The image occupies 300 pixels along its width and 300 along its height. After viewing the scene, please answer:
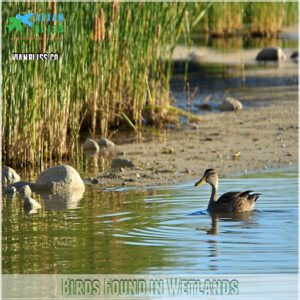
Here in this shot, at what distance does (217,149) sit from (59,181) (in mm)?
3033

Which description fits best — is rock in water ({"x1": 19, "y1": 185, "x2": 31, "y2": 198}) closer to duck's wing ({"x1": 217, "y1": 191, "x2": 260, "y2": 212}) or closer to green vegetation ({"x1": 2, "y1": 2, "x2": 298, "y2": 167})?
green vegetation ({"x1": 2, "y1": 2, "x2": 298, "y2": 167})

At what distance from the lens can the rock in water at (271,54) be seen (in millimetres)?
23109

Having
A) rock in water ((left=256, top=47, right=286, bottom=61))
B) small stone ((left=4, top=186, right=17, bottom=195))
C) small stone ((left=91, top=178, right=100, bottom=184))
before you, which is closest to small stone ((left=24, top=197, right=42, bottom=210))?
small stone ((left=4, top=186, right=17, bottom=195))

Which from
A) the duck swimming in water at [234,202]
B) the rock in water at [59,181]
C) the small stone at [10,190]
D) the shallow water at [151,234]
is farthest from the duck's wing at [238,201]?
the small stone at [10,190]

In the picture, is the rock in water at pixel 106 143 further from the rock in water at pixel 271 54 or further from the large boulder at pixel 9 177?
the rock in water at pixel 271 54

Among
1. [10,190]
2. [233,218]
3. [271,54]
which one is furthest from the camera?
[271,54]

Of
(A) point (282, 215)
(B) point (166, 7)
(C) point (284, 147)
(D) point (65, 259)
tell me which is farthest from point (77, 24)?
(D) point (65, 259)

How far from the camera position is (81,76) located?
12.7 metres

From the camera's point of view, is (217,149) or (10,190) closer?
(10,190)

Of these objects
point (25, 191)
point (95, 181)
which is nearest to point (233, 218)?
point (25, 191)

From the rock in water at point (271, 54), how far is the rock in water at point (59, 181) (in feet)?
43.3

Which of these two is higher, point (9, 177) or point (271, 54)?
point (271, 54)

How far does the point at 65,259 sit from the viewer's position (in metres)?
7.48

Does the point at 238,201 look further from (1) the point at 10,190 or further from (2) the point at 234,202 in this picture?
(1) the point at 10,190
